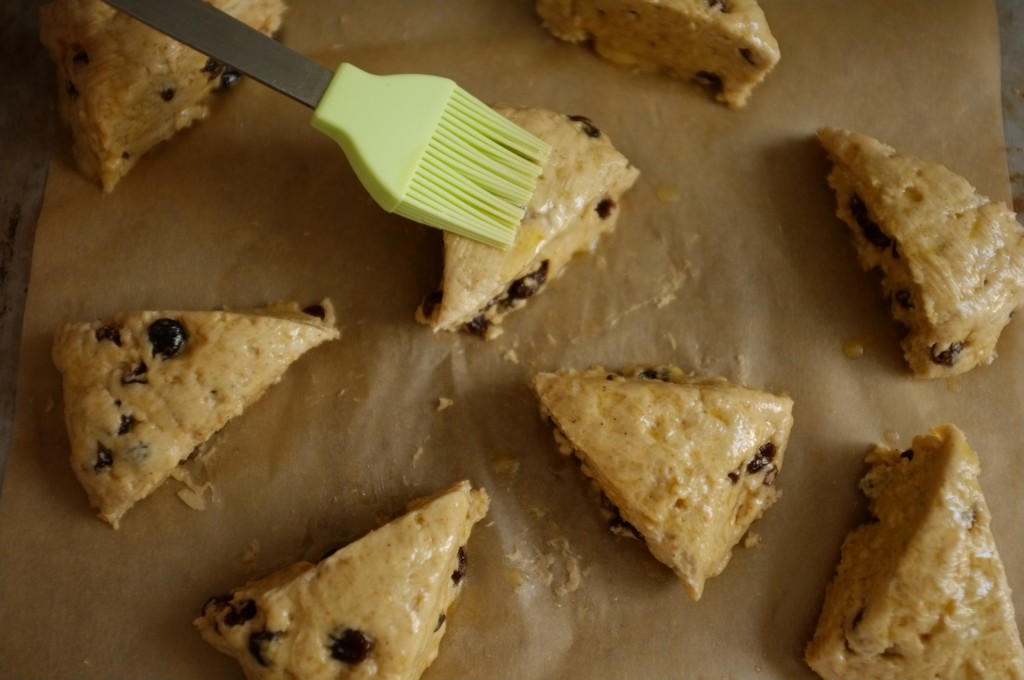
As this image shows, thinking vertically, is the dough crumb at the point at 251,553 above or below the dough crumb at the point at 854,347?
below

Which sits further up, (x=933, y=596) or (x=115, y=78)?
(x=933, y=596)

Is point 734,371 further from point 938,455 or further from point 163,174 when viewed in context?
point 163,174

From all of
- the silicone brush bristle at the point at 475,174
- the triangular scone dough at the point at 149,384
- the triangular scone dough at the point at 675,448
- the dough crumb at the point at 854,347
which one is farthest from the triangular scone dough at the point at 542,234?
the dough crumb at the point at 854,347

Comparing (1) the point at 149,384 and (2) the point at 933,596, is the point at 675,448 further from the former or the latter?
(1) the point at 149,384

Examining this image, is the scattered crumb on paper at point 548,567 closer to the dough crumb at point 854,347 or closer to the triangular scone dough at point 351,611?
the triangular scone dough at point 351,611

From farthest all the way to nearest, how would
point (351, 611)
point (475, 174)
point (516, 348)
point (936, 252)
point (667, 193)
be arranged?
point (667, 193) → point (516, 348) → point (936, 252) → point (475, 174) → point (351, 611)

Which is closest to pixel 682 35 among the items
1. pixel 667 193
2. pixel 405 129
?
pixel 667 193

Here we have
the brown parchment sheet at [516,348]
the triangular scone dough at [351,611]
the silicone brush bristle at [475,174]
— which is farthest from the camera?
the brown parchment sheet at [516,348]

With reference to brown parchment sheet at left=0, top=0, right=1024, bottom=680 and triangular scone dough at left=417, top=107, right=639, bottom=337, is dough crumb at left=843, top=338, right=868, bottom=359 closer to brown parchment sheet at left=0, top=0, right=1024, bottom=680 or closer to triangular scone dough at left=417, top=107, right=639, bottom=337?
brown parchment sheet at left=0, top=0, right=1024, bottom=680
